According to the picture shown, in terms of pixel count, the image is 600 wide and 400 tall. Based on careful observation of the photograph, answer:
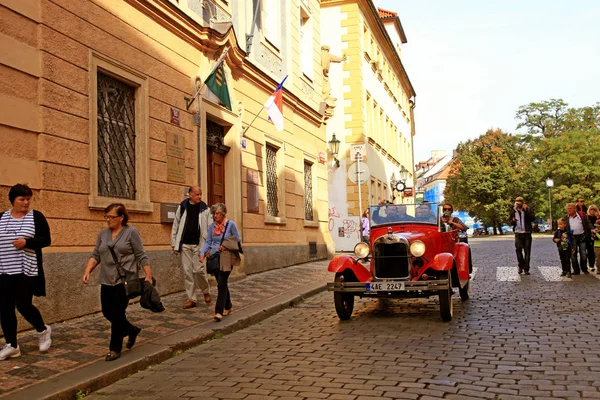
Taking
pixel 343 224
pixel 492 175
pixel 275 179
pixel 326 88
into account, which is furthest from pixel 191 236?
pixel 492 175

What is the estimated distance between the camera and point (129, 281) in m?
6.34

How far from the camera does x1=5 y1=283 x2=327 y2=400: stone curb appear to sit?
5094mm

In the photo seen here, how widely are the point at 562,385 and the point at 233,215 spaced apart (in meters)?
9.70

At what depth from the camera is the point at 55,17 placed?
8.41 m

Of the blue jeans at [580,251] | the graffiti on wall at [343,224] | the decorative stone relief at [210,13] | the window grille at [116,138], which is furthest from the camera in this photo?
the graffiti on wall at [343,224]

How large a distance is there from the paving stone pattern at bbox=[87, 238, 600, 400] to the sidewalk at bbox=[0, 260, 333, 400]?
0.50ft

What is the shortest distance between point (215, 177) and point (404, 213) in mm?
5097

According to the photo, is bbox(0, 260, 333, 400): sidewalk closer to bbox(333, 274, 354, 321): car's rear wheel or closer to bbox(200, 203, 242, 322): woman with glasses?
bbox(200, 203, 242, 322): woman with glasses

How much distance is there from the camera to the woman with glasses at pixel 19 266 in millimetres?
6168

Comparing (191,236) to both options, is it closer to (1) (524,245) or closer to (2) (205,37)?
(2) (205,37)

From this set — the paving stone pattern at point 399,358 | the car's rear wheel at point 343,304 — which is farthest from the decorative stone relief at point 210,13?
the car's rear wheel at point 343,304

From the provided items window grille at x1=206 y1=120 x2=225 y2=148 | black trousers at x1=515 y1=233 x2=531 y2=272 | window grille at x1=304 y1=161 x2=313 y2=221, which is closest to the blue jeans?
black trousers at x1=515 y1=233 x2=531 y2=272

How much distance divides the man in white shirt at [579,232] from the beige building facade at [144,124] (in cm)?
695

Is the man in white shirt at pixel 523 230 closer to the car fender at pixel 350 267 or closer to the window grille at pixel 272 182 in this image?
the window grille at pixel 272 182
